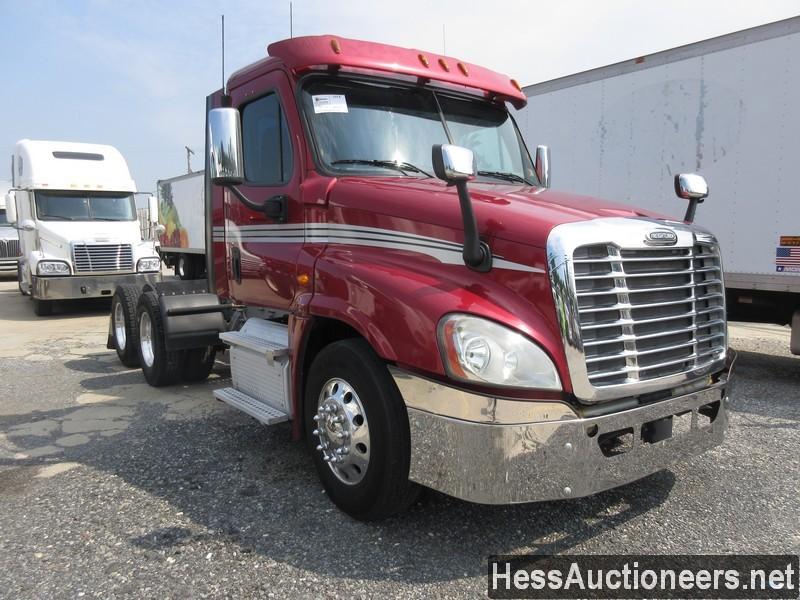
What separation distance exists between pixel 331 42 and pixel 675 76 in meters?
4.86

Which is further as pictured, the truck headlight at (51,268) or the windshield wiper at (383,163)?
the truck headlight at (51,268)

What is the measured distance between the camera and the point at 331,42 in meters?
3.75

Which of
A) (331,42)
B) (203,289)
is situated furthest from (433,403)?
(203,289)

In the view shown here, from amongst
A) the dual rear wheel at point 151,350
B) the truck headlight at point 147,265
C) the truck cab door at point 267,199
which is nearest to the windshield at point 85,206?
the truck headlight at point 147,265

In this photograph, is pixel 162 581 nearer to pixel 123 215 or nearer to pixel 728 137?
pixel 728 137

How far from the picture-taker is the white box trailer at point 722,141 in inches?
243

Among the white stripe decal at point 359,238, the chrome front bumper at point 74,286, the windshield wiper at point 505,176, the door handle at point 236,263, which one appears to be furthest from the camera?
the chrome front bumper at point 74,286

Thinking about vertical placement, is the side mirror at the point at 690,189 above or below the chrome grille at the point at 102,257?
above

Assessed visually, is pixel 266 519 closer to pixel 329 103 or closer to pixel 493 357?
pixel 493 357

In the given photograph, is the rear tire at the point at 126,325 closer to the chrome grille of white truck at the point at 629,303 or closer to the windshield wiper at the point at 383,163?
the windshield wiper at the point at 383,163

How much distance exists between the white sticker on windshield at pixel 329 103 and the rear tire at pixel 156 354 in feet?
10.2

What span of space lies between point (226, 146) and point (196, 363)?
10.5ft

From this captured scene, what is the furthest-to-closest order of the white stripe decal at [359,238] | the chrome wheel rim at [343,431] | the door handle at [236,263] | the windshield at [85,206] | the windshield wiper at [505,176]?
1. the windshield at [85,206]
2. the door handle at [236,263]
3. the windshield wiper at [505,176]
4. the chrome wheel rim at [343,431]
5. the white stripe decal at [359,238]

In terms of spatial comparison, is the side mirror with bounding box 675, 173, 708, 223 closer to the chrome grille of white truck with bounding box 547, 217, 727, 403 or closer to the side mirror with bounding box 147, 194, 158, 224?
the chrome grille of white truck with bounding box 547, 217, 727, 403
